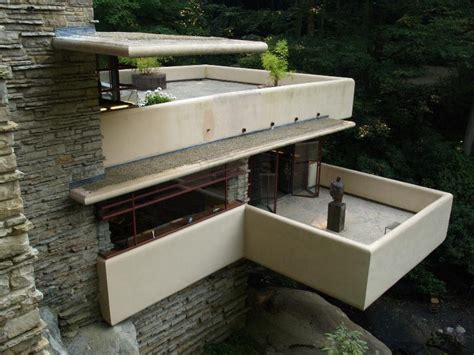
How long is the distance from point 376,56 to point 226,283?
13.0 m

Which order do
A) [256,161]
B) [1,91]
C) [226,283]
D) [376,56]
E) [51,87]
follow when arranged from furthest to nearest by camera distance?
[376,56] → [256,161] → [226,283] → [51,87] → [1,91]

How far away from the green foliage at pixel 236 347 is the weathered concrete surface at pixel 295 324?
0.76 feet

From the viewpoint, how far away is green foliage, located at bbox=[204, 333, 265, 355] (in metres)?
11.6

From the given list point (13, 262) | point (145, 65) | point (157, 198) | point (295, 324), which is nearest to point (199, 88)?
point (145, 65)

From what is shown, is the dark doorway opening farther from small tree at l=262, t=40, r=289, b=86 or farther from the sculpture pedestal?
small tree at l=262, t=40, r=289, b=86

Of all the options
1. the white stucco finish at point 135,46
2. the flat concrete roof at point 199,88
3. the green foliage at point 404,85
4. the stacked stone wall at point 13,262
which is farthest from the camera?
the green foliage at point 404,85

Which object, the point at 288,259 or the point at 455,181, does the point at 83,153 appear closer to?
the point at 288,259

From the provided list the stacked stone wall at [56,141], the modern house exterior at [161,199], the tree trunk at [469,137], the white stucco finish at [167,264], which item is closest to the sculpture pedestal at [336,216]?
the modern house exterior at [161,199]

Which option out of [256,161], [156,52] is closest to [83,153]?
[156,52]

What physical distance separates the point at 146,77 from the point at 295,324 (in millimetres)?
7951

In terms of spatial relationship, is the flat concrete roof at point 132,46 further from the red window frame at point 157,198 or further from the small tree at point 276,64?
the small tree at point 276,64

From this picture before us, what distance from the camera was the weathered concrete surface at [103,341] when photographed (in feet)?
26.5

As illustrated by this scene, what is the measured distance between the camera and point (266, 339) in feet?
40.6

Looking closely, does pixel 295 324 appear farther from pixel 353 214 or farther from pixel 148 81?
pixel 148 81
